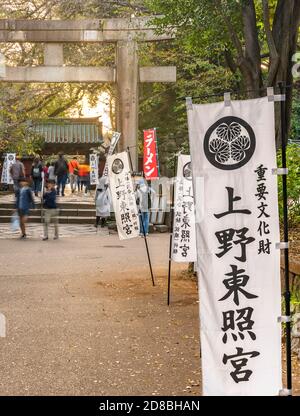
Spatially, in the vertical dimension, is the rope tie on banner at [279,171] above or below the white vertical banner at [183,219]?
above

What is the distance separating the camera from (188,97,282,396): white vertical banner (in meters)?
4.78

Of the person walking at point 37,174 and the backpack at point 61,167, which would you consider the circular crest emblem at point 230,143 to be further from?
the person walking at point 37,174

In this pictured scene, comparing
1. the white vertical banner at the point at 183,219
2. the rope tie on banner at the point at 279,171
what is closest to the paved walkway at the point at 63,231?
the white vertical banner at the point at 183,219

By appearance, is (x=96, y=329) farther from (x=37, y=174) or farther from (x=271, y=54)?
(x=37, y=174)

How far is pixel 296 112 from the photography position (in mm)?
26375

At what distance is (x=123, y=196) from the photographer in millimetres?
11906

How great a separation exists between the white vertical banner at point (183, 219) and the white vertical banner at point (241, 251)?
16.4 ft

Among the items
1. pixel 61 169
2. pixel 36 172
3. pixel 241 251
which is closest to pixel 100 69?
pixel 61 169

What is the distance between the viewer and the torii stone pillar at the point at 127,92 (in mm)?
19156

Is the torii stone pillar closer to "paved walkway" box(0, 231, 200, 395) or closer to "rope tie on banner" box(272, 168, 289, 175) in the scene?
"paved walkway" box(0, 231, 200, 395)

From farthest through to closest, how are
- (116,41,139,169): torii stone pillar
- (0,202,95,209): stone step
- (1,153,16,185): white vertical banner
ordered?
(1,153,16,185): white vertical banner, (0,202,95,209): stone step, (116,41,139,169): torii stone pillar

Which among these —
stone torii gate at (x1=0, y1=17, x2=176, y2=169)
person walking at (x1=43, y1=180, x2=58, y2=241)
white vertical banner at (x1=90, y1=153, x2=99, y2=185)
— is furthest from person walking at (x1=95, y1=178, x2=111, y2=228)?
white vertical banner at (x1=90, y1=153, x2=99, y2=185)

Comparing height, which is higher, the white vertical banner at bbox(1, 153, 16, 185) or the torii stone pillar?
the torii stone pillar

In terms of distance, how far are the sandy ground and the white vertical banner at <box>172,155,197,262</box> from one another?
69 centimetres
